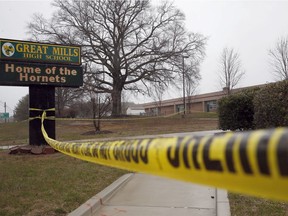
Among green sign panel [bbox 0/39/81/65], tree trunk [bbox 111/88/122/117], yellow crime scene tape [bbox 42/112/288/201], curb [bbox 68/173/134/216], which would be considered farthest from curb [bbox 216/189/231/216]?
tree trunk [bbox 111/88/122/117]

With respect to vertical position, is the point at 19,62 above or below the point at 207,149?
above

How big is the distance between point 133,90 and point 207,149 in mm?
40673

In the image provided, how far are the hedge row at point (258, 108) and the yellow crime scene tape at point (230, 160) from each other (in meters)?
7.38

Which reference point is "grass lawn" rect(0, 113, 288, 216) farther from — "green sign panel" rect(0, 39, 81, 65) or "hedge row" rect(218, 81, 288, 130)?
"green sign panel" rect(0, 39, 81, 65)

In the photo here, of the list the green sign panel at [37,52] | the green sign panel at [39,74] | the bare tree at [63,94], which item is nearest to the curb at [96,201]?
the green sign panel at [39,74]

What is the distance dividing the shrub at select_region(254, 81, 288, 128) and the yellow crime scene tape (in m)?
7.38

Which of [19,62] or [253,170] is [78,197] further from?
[19,62]

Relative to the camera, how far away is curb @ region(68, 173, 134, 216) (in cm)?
531

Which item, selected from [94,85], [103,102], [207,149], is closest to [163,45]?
[94,85]

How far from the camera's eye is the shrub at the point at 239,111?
536 inches

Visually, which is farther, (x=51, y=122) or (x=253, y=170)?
(x=51, y=122)

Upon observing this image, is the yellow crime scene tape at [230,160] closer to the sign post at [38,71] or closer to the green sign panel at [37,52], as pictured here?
the sign post at [38,71]

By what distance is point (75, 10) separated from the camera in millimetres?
39406

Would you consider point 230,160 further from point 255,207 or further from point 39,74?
point 39,74
